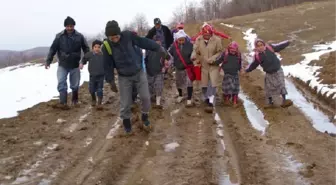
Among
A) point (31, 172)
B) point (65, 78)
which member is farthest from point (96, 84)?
point (31, 172)

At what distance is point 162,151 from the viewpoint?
6594mm

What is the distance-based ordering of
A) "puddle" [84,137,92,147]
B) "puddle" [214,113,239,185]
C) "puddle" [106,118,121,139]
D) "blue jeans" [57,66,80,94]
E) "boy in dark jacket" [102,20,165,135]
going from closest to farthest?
"puddle" [214,113,239,185]
"puddle" [84,137,92,147]
"boy in dark jacket" [102,20,165,135]
"puddle" [106,118,121,139]
"blue jeans" [57,66,80,94]

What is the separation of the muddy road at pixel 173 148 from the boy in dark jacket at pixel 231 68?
0.48 m

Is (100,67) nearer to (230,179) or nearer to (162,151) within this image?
(162,151)

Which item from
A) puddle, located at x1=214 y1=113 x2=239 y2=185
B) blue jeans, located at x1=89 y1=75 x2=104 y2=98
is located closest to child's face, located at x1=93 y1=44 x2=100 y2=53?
blue jeans, located at x1=89 y1=75 x2=104 y2=98

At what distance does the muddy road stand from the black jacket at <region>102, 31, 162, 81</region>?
1.15m

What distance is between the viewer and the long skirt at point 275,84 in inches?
376

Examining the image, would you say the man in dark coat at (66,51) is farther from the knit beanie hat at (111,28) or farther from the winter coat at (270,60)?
the winter coat at (270,60)

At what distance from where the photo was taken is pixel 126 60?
7.29 m

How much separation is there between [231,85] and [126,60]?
3.45m

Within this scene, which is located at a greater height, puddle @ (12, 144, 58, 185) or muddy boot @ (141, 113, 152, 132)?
muddy boot @ (141, 113, 152, 132)

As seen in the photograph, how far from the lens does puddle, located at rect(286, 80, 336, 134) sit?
8055 millimetres

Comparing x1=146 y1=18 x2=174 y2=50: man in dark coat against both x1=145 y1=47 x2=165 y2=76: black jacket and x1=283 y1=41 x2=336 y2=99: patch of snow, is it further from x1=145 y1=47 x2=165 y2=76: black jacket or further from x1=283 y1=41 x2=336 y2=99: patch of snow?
x1=283 y1=41 x2=336 y2=99: patch of snow

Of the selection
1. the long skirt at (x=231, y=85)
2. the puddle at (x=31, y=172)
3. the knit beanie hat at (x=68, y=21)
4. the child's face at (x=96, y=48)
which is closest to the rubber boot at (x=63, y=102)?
the child's face at (x=96, y=48)
